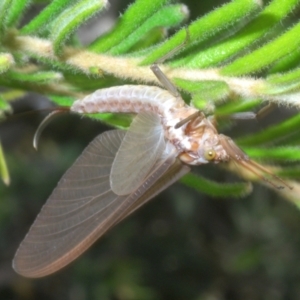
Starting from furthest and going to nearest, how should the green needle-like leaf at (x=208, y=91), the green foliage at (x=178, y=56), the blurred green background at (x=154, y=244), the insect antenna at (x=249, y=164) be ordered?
the blurred green background at (x=154, y=244) < the insect antenna at (x=249, y=164) < the green foliage at (x=178, y=56) < the green needle-like leaf at (x=208, y=91)

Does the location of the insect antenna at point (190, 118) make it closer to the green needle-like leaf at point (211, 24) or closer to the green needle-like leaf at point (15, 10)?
the green needle-like leaf at point (211, 24)

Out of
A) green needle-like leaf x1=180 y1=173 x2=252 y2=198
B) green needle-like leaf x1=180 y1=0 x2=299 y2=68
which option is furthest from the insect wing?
green needle-like leaf x1=180 y1=0 x2=299 y2=68

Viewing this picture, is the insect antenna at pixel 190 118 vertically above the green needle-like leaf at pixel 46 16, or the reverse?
the green needle-like leaf at pixel 46 16

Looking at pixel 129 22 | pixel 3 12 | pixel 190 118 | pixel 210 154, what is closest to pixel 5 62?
pixel 3 12

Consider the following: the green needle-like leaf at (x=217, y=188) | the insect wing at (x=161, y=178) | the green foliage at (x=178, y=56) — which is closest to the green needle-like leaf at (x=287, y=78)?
the green foliage at (x=178, y=56)

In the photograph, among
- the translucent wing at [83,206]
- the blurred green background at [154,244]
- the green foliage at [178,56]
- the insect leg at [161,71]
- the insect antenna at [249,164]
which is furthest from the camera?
the blurred green background at [154,244]

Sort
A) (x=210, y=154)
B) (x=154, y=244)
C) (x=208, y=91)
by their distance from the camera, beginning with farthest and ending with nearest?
(x=154, y=244) < (x=210, y=154) < (x=208, y=91)

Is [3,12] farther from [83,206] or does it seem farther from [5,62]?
[83,206]
